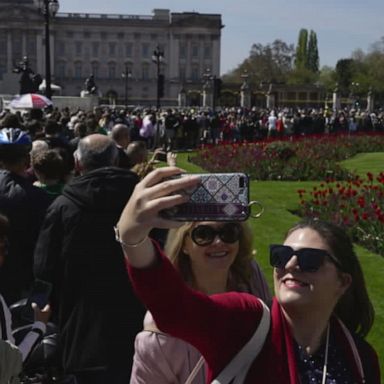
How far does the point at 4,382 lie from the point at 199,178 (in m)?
1.33

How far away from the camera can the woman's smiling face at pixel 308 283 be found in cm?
227

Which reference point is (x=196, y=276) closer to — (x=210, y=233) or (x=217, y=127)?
(x=210, y=233)

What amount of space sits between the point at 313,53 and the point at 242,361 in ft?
458

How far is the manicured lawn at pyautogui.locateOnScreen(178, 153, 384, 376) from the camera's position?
7256 mm

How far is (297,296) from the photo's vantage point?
2.26m

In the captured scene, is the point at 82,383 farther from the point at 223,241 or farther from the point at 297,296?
the point at 297,296

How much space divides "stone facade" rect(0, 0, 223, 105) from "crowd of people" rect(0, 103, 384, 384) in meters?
104

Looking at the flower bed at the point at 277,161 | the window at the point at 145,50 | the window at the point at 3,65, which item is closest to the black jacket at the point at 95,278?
the flower bed at the point at 277,161

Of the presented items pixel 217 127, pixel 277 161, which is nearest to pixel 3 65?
pixel 217 127

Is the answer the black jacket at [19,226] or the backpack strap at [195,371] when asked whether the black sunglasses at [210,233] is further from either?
the black jacket at [19,226]

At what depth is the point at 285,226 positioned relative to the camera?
11.8 metres

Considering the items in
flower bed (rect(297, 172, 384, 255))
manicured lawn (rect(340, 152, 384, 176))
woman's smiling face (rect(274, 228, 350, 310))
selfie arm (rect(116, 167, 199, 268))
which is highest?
selfie arm (rect(116, 167, 199, 268))

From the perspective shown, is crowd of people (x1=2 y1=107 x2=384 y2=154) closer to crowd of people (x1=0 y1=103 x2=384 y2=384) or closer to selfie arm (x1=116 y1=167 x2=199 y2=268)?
crowd of people (x1=0 y1=103 x2=384 y2=384)

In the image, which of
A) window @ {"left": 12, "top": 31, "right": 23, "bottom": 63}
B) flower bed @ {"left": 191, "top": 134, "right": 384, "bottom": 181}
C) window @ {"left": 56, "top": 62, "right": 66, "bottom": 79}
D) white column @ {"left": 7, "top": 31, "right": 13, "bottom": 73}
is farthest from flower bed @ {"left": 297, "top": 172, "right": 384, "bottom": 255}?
window @ {"left": 56, "top": 62, "right": 66, "bottom": 79}
